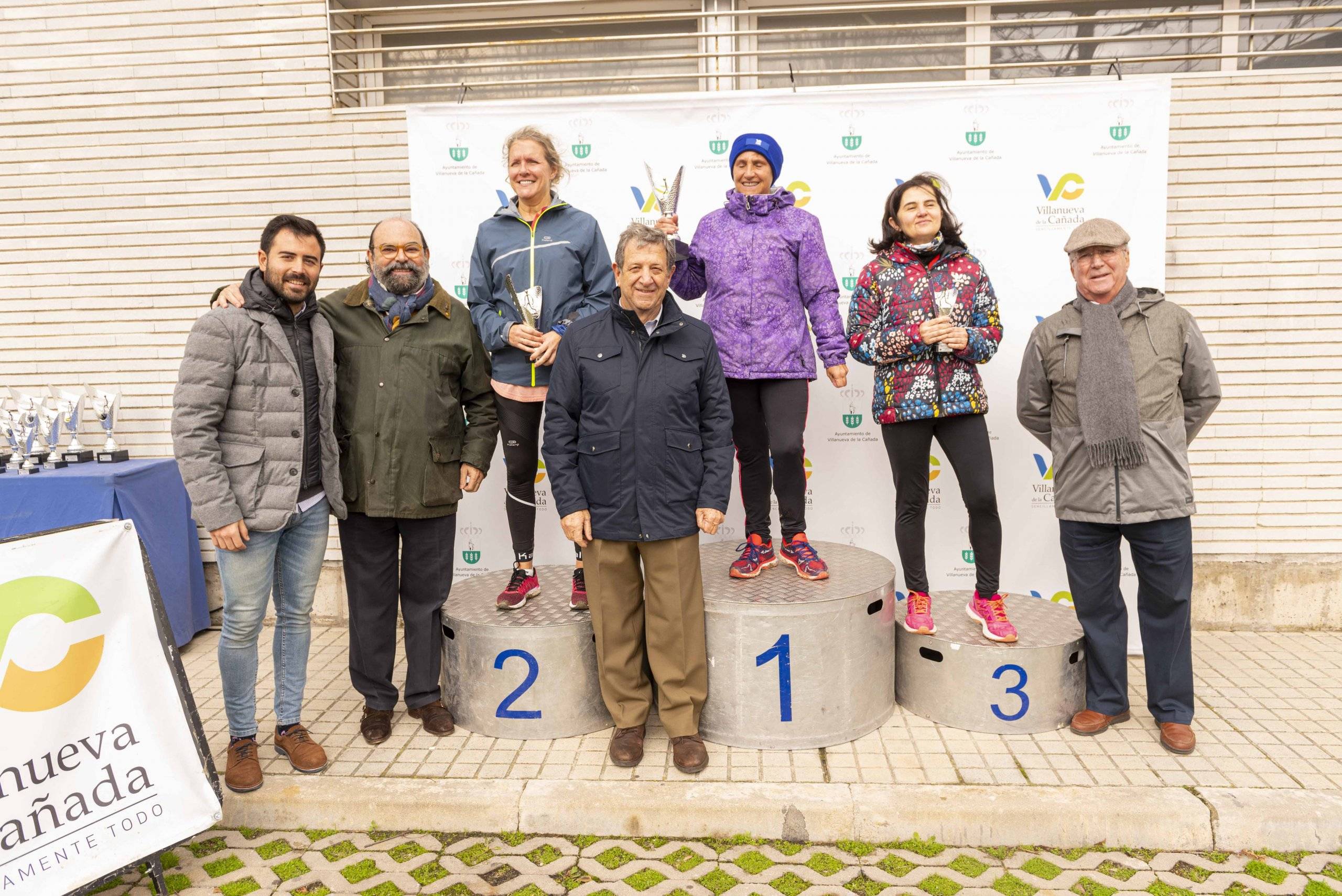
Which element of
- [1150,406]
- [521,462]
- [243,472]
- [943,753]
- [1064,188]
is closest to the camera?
[243,472]

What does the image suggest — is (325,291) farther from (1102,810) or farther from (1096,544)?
(1102,810)

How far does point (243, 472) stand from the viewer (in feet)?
10.5

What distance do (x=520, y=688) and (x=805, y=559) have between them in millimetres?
1411

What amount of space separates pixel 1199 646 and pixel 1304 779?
1725 mm

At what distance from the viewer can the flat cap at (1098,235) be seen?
134 inches

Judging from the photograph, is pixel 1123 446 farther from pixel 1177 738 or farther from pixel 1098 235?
pixel 1177 738

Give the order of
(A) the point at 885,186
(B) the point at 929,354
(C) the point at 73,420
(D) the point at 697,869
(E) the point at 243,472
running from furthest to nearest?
(C) the point at 73,420 < (A) the point at 885,186 < (B) the point at 929,354 < (E) the point at 243,472 < (D) the point at 697,869

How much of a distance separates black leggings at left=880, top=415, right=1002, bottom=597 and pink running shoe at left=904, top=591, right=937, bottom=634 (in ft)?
0.27

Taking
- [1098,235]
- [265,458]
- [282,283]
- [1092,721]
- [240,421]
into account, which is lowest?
[1092,721]

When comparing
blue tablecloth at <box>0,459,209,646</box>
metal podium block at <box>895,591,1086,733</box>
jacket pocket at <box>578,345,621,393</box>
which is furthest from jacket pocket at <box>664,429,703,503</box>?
blue tablecloth at <box>0,459,209,646</box>

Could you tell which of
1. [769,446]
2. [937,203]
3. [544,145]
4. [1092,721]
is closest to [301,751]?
[769,446]

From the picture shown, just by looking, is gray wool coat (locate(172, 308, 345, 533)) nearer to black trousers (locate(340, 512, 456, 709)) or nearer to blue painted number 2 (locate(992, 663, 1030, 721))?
black trousers (locate(340, 512, 456, 709))

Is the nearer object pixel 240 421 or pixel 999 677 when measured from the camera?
pixel 240 421

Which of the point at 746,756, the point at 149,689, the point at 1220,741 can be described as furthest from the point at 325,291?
the point at 1220,741
